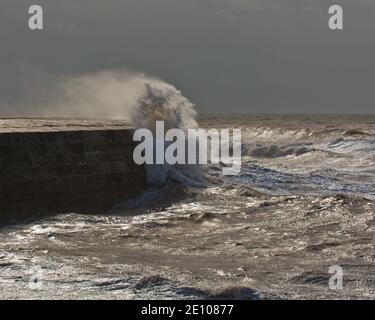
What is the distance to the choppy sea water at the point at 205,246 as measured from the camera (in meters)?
6.36

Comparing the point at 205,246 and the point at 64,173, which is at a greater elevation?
the point at 64,173

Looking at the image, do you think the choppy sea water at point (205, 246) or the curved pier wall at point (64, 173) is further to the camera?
the curved pier wall at point (64, 173)

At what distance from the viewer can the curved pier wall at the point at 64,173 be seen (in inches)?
419

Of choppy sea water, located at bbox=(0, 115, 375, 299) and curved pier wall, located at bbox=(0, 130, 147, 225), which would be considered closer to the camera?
choppy sea water, located at bbox=(0, 115, 375, 299)

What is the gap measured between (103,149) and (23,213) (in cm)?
252

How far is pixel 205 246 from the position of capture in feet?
27.9

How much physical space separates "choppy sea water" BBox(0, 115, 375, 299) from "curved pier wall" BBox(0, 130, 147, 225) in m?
0.42

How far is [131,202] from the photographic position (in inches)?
476

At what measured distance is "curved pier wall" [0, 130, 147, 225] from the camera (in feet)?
34.9

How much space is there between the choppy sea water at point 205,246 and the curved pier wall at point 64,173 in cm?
42

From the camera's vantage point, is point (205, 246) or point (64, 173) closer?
point (205, 246)

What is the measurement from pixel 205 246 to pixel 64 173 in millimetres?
3809
